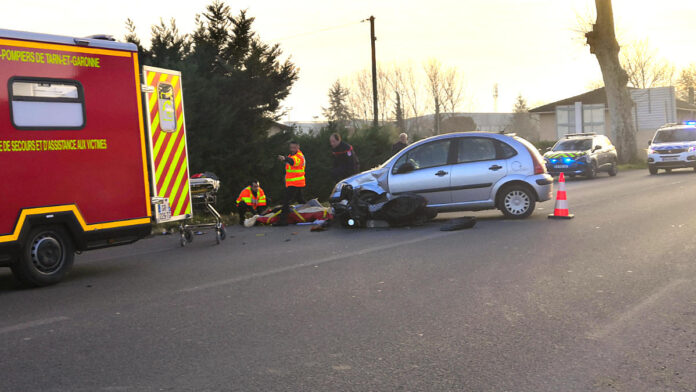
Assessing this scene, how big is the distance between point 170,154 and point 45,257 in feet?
8.10

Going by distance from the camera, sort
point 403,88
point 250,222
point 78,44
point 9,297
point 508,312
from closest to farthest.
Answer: point 508,312 < point 9,297 < point 78,44 < point 250,222 < point 403,88

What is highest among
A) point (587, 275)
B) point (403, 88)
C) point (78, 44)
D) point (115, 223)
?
point (403, 88)

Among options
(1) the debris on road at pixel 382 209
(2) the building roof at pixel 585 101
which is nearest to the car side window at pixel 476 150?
(1) the debris on road at pixel 382 209

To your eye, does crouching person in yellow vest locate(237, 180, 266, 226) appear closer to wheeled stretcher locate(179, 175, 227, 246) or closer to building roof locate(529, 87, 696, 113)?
wheeled stretcher locate(179, 175, 227, 246)

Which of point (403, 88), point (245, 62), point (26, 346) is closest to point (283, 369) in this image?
point (26, 346)

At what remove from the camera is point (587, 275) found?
7.69 m

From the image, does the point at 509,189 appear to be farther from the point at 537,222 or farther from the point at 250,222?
the point at 250,222

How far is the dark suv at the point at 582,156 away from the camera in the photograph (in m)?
26.8

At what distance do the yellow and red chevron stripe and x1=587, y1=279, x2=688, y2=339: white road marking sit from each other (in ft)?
19.5

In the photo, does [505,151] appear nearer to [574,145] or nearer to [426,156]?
[426,156]

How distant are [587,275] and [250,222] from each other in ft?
26.1

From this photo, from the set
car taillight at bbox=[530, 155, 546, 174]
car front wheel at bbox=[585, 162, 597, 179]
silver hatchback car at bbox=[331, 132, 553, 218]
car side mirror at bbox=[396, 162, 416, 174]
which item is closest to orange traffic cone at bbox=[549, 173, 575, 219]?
silver hatchback car at bbox=[331, 132, 553, 218]

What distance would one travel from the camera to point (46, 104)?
804 centimetres

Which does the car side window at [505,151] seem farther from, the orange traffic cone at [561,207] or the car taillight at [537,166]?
the orange traffic cone at [561,207]
